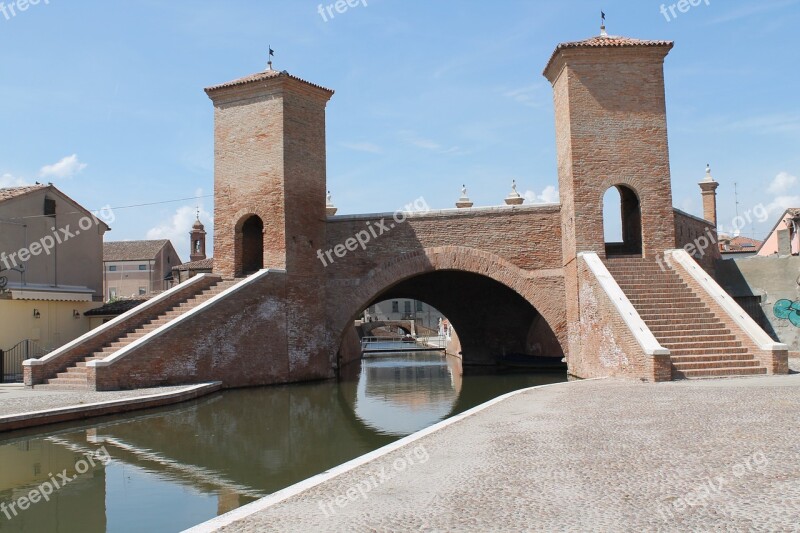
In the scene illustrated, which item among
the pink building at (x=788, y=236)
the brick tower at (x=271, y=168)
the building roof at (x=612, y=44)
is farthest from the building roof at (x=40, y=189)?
the pink building at (x=788, y=236)

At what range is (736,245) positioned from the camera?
3791 cm

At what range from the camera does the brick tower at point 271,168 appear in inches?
667

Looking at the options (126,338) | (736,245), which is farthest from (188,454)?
(736,245)

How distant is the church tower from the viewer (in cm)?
4359

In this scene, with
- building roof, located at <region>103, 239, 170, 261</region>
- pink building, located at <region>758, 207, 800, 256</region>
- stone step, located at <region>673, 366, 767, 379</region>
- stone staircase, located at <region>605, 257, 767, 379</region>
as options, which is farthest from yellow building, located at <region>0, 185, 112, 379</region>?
building roof, located at <region>103, 239, 170, 261</region>

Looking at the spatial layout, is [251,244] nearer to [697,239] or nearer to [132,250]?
[697,239]

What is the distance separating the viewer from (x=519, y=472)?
5273 millimetres

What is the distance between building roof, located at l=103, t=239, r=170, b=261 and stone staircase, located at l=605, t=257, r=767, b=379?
40.6 metres

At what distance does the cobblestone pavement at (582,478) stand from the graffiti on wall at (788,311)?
32.8 feet

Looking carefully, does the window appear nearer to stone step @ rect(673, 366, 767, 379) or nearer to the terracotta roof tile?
stone step @ rect(673, 366, 767, 379)

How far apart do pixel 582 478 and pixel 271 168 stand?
43.8 feet

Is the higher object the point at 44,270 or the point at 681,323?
the point at 44,270

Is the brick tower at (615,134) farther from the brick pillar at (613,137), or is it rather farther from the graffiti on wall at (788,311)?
the graffiti on wall at (788,311)

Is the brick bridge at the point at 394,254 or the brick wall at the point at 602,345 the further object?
the brick bridge at the point at 394,254
